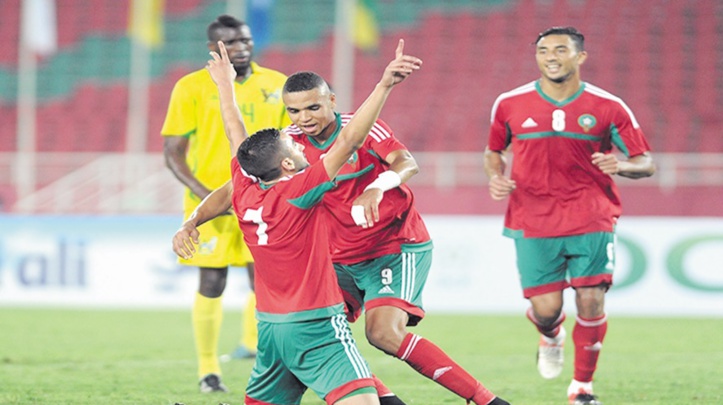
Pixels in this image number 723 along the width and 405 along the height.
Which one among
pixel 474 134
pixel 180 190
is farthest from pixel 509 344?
pixel 474 134

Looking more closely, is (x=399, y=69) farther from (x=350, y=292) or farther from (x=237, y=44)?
(x=237, y=44)

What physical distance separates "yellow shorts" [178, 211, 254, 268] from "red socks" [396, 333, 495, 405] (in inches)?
80.6

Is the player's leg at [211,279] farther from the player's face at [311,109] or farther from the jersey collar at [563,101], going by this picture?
the jersey collar at [563,101]

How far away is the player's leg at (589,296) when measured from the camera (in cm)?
685

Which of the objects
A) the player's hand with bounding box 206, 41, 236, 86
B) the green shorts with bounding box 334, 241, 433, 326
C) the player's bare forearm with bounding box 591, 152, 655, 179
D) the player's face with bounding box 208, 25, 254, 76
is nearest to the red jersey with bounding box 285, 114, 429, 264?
the green shorts with bounding box 334, 241, 433, 326

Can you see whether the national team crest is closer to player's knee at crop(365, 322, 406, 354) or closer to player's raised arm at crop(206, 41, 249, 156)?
player's knee at crop(365, 322, 406, 354)

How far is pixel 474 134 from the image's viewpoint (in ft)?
68.4

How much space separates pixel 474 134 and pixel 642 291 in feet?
27.0

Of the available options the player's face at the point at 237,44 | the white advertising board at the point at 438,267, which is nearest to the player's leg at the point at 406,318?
the player's face at the point at 237,44

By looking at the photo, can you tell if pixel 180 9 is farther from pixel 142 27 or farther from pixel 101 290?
pixel 101 290

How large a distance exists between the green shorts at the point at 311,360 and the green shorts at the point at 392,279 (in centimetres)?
85

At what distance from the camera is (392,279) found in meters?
5.94

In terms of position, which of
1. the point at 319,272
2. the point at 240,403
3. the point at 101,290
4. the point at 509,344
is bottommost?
the point at 101,290

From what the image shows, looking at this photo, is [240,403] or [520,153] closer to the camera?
[240,403]
